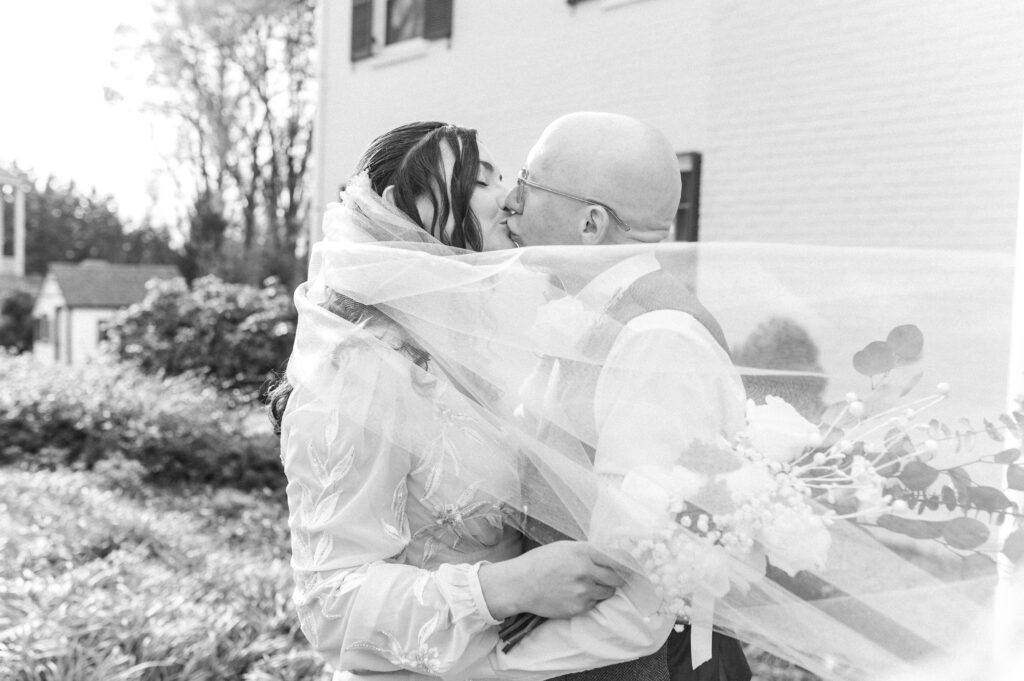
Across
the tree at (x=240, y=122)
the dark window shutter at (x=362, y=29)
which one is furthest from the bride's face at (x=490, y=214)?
the tree at (x=240, y=122)

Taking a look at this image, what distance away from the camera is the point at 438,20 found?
1005cm

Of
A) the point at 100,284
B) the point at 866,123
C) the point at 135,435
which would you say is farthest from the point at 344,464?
the point at 100,284

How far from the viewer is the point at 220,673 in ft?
13.3

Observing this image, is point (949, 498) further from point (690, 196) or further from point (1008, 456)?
point (690, 196)

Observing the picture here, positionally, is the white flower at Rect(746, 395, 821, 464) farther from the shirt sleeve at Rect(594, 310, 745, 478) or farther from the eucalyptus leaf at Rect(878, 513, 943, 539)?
the eucalyptus leaf at Rect(878, 513, 943, 539)

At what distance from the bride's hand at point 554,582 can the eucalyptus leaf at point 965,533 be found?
522 mm

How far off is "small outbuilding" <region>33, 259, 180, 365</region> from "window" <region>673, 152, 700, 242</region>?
1779cm

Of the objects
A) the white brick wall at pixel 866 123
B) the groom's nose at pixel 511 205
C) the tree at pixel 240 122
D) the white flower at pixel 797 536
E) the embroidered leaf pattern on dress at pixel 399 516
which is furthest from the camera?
the tree at pixel 240 122

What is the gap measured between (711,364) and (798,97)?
6.06 m

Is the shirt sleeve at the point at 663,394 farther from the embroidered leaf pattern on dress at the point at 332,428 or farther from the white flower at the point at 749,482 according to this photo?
the embroidered leaf pattern on dress at the point at 332,428

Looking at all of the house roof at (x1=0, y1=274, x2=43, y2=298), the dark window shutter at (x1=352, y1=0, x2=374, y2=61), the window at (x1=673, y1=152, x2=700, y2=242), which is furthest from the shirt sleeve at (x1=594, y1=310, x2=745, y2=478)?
the house roof at (x1=0, y1=274, x2=43, y2=298)

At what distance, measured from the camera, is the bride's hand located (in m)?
1.61

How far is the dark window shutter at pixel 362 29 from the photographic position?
11.1 m

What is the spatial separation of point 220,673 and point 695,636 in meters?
3.01
